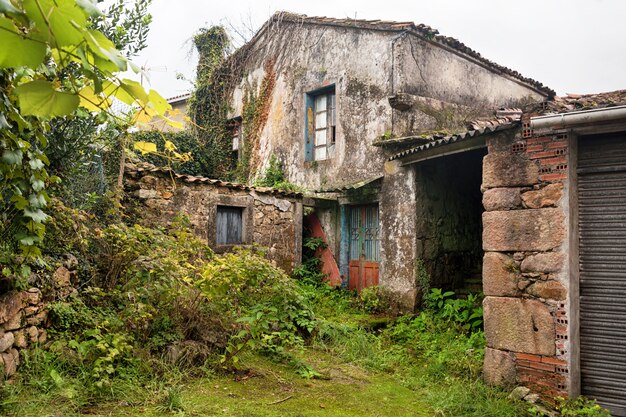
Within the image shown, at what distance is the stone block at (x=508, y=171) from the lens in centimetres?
512

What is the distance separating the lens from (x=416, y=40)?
376 inches

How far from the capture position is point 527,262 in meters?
5.07

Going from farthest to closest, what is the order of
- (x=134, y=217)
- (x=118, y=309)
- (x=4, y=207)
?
(x=134, y=217)
(x=118, y=309)
(x=4, y=207)

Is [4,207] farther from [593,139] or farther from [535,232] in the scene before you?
[593,139]

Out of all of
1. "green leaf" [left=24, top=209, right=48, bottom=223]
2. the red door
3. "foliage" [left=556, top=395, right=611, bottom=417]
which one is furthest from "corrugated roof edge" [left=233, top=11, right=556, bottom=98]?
"green leaf" [left=24, top=209, right=48, bottom=223]

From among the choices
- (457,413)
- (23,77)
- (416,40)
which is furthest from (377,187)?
(23,77)

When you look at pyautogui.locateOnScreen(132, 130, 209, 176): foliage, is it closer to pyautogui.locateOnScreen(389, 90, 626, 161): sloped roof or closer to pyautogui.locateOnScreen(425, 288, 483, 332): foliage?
pyautogui.locateOnScreen(425, 288, 483, 332): foliage

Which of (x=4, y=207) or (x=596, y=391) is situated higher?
(x=4, y=207)

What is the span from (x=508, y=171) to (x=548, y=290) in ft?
4.26

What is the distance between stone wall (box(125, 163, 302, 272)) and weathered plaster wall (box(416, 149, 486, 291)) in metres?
2.76

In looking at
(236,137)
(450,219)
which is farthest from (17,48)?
(236,137)

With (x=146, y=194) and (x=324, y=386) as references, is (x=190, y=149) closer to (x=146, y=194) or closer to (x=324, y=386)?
(x=146, y=194)

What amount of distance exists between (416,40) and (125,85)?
9.47 metres

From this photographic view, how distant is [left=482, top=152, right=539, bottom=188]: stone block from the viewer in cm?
512
